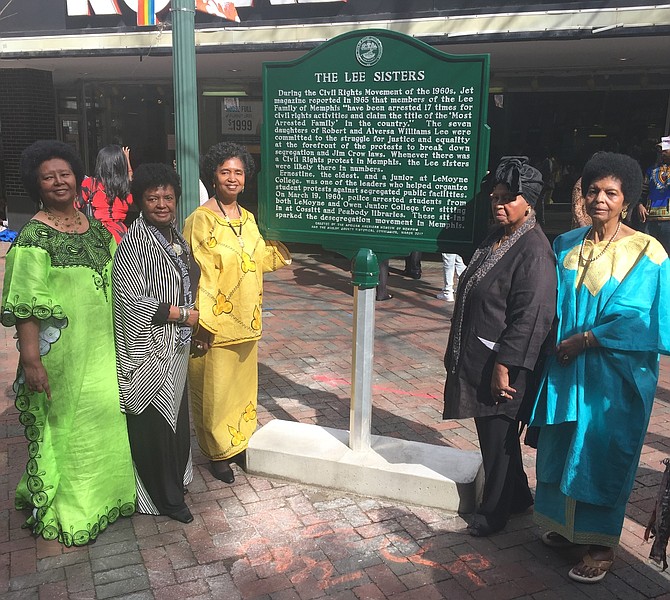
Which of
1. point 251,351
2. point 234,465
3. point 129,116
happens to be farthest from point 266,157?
point 129,116

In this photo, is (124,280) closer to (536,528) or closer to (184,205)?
(184,205)

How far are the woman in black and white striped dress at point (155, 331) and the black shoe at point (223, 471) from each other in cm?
42

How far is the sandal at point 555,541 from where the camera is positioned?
346 centimetres

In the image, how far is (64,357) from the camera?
326 centimetres

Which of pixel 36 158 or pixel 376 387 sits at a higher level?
pixel 36 158

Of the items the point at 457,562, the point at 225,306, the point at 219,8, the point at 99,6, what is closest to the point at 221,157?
the point at 225,306

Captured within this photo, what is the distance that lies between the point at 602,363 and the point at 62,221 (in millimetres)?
2586

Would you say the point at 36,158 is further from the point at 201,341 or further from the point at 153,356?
the point at 201,341

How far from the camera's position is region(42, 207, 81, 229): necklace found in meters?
3.22

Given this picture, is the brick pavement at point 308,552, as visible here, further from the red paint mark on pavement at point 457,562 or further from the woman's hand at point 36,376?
the woman's hand at point 36,376

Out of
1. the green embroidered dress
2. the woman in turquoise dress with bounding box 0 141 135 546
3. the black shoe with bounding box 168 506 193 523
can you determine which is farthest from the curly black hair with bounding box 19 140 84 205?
the black shoe with bounding box 168 506 193 523

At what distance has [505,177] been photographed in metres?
3.32

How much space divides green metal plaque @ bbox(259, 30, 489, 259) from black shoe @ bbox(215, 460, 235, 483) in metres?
1.43

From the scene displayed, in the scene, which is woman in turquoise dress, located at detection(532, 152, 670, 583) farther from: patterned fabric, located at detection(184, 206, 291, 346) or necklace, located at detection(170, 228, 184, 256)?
necklace, located at detection(170, 228, 184, 256)
